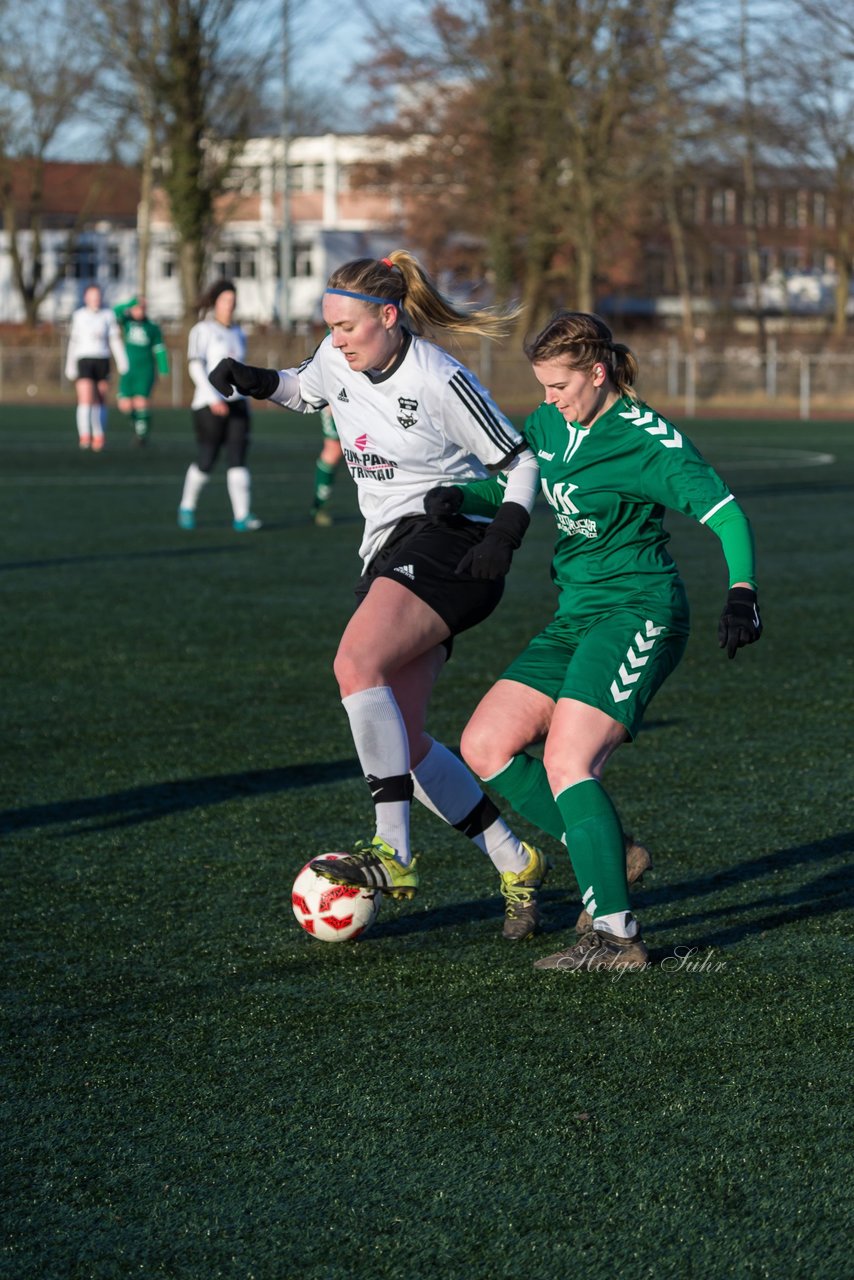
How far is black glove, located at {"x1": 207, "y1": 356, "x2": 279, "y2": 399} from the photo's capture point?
16.6ft

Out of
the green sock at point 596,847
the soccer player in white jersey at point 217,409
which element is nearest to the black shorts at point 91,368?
the soccer player in white jersey at point 217,409

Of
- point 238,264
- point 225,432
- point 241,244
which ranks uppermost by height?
point 241,244

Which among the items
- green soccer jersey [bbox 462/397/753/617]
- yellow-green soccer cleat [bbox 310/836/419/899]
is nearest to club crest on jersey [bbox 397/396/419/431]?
green soccer jersey [bbox 462/397/753/617]

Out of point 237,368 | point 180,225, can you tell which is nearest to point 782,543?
point 237,368

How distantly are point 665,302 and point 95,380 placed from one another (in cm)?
6163

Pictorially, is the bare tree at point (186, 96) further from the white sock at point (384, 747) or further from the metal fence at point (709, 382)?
the white sock at point (384, 747)

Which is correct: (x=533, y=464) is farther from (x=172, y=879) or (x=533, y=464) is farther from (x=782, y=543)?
(x=782, y=543)

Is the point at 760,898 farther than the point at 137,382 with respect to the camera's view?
No

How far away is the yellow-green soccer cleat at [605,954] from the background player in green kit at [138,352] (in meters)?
19.4

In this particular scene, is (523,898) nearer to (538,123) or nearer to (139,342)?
(139,342)

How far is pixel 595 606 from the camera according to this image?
459cm

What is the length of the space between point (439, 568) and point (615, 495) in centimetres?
57

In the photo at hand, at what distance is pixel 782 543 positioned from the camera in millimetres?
14781

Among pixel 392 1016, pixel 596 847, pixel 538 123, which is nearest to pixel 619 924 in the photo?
pixel 596 847
